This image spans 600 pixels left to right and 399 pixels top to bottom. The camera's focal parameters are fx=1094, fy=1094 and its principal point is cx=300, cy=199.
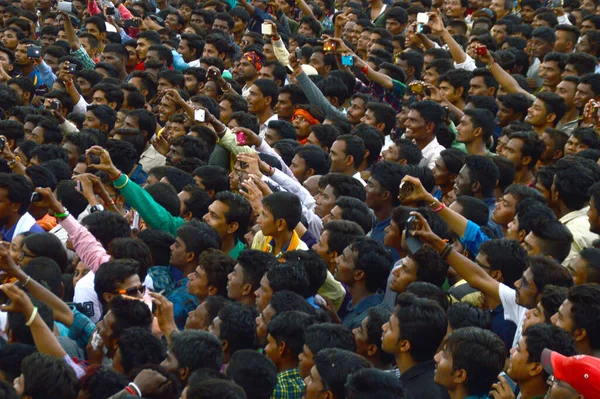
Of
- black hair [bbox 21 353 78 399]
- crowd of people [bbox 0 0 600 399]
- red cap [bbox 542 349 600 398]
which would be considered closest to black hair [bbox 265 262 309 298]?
crowd of people [bbox 0 0 600 399]

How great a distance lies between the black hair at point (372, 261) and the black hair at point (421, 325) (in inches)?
34.3

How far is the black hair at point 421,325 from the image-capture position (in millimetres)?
5098

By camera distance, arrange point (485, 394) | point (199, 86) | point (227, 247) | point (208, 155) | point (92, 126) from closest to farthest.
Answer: point (485, 394)
point (227, 247)
point (208, 155)
point (92, 126)
point (199, 86)

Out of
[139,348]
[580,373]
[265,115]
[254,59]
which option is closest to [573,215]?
[580,373]

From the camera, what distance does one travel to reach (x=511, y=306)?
5641 mm

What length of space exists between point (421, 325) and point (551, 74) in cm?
553

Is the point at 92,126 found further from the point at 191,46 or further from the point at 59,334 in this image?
the point at 59,334

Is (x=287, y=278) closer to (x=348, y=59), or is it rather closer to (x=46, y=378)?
(x=46, y=378)

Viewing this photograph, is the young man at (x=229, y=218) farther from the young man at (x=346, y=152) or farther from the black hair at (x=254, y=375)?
the black hair at (x=254, y=375)

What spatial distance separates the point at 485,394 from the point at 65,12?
8663 millimetres

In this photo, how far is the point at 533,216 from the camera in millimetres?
6312

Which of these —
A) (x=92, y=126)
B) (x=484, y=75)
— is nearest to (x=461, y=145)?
(x=484, y=75)

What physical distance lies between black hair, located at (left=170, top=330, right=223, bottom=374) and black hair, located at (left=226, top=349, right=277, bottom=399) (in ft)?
0.34

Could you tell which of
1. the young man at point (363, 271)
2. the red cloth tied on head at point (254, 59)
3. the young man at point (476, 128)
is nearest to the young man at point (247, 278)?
the young man at point (363, 271)
